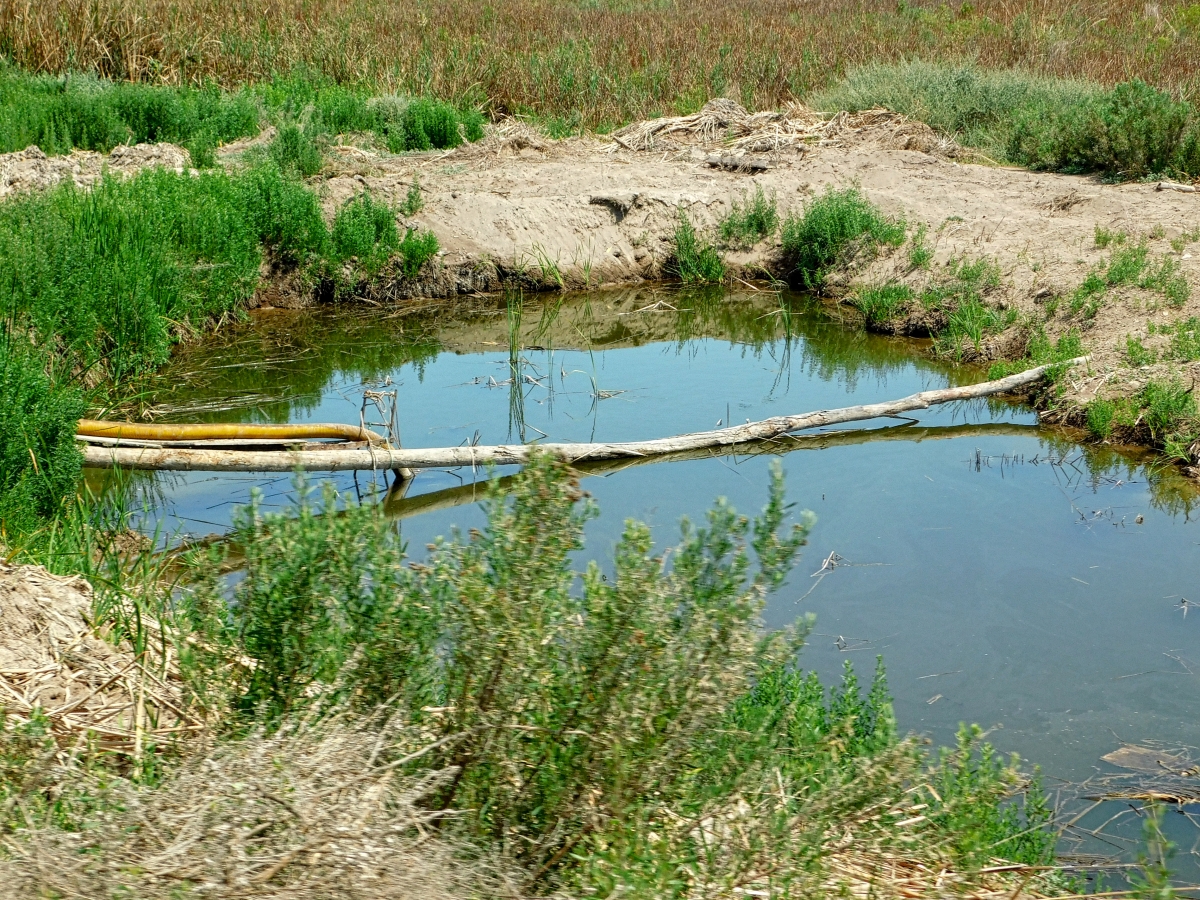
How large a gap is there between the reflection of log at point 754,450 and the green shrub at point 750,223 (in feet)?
13.6

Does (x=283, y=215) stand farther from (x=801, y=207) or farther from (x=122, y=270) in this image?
(x=801, y=207)

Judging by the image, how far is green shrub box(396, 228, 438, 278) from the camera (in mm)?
10328

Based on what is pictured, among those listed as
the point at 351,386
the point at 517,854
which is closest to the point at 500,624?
the point at 517,854

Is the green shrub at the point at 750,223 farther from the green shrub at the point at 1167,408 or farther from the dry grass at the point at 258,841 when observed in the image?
the dry grass at the point at 258,841

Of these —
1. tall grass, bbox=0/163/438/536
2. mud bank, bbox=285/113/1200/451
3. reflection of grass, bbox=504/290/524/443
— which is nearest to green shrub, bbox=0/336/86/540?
tall grass, bbox=0/163/438/536

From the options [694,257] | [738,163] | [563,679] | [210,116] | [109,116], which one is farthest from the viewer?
[210,116]

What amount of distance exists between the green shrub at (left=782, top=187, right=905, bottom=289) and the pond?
24.9 inches

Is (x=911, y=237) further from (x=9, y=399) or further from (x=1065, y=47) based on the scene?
(x=1065, y=47)

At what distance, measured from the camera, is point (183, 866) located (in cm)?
207

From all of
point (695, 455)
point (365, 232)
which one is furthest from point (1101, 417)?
point (365, 232)

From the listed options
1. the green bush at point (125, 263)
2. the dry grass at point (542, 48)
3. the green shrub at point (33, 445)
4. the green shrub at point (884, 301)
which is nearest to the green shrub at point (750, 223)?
the green shrub at point (884, 301)

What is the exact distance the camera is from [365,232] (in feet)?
A: 32.9

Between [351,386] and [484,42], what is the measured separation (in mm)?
10555

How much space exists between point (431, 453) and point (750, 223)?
6.02m
